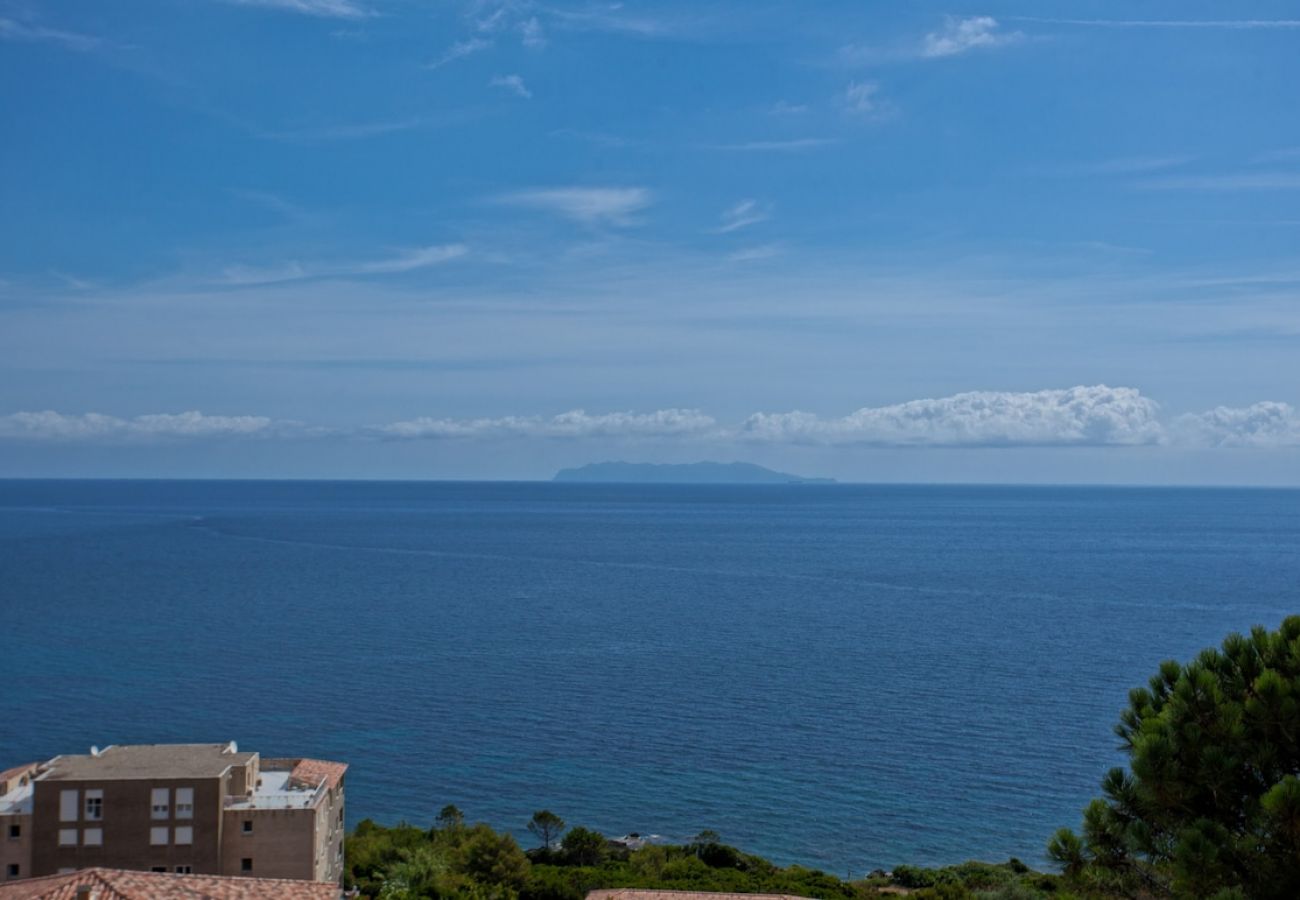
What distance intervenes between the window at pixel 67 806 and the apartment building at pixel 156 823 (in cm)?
3

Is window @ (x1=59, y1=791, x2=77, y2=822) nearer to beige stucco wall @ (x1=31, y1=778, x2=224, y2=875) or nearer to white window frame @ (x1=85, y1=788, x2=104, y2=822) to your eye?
beige stucco wall @ (x1=31, y1=778, x2=224, y2=875)

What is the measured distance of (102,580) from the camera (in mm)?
111562

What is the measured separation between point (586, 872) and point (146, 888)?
58.9 ft

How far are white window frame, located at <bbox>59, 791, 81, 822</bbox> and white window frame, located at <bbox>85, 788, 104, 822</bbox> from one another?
0.81ft

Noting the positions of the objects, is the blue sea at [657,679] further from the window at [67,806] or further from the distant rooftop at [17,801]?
the window at [67,806]

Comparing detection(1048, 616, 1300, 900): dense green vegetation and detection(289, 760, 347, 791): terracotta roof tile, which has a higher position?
detection(1048, 616, 1300, 900): dense green vegetation

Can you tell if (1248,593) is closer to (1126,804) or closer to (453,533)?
(1126,804)

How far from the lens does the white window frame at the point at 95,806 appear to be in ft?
95.1

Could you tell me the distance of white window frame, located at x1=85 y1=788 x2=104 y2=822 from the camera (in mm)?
28984

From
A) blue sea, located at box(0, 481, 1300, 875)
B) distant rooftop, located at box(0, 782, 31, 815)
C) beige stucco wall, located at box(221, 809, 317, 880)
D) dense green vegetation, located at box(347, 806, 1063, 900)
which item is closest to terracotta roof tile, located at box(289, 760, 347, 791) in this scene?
beige stucco wall, located at box(221, 809, 317, 880)

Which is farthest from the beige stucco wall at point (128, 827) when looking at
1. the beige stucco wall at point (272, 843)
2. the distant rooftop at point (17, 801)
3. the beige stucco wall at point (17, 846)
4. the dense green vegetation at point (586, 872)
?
the dense green vegetation at point (586, 872)

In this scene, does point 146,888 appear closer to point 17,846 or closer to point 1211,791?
point 17,846

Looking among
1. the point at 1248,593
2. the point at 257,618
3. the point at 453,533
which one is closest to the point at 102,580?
the point at 257,618

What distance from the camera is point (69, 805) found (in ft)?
95.0
